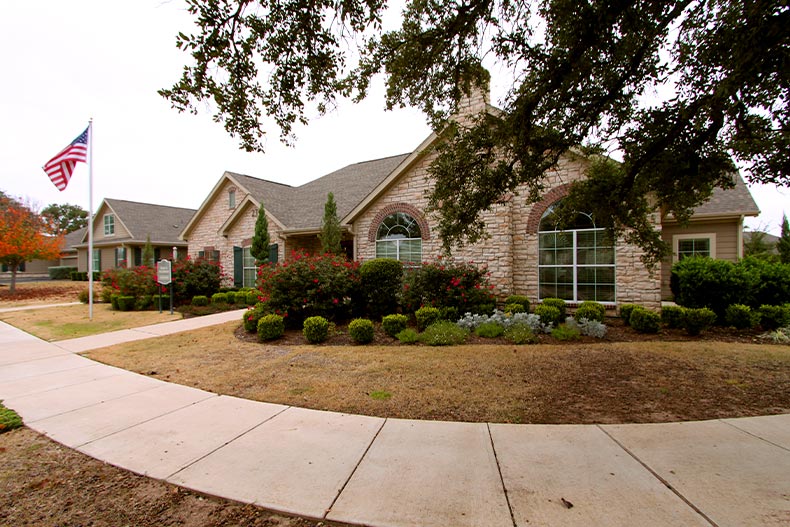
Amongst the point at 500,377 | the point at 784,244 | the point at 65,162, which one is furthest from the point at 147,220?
the point at 784,244

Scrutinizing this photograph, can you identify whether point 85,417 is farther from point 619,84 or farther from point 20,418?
point 619,84

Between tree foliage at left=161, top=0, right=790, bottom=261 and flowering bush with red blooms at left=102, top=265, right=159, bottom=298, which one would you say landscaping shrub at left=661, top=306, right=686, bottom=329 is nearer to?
tree foliage at left=161, top=0, right=790, bottom=261

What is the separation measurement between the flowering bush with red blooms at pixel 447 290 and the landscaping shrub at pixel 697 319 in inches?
169

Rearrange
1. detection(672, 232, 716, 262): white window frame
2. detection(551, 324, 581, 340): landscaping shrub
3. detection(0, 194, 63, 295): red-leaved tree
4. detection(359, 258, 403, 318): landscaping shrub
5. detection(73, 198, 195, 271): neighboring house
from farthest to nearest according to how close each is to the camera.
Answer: detection(73, 198, 195, 271): neighboring house, detection(0, 194, 63, 295): red-leaved tree, detection(672, 232, 716, 262): white window frame, detection(359, 258, 403, 318): landscaping shrub, detection(551, 324, 581, 340): landscaping shrub

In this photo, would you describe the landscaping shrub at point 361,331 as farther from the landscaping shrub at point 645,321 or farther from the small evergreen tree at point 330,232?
the landscaping shrub at point 645,321

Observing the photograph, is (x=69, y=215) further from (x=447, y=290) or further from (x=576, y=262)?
(x=576, y=262)

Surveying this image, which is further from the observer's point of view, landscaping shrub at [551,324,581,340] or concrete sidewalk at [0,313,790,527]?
landscaping shrub at [551,324,581,340]

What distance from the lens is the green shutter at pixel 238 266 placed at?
17.5 metres

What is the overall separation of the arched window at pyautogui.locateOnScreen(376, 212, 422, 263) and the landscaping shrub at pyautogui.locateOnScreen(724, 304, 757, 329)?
26.8 feet

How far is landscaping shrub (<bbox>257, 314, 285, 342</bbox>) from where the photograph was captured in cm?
805

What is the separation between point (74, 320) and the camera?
38.3ft

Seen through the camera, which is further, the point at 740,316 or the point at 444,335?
the point at 740,316

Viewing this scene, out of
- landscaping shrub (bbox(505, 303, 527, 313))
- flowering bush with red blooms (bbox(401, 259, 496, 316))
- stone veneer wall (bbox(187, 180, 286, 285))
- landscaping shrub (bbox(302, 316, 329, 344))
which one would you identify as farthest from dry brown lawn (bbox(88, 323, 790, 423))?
stone veneer wall (bbox(187, 180, 286, 285))

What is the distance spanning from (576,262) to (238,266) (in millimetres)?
15187
